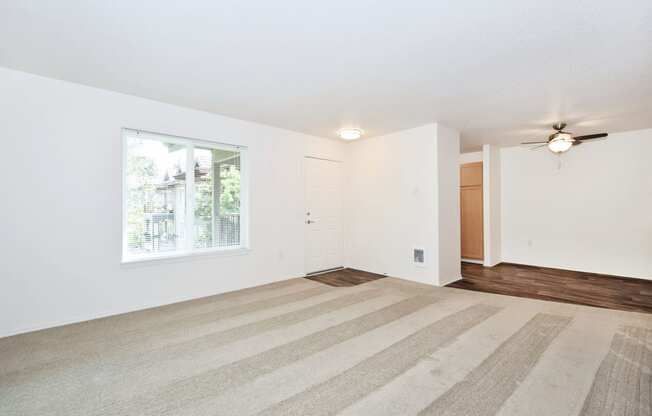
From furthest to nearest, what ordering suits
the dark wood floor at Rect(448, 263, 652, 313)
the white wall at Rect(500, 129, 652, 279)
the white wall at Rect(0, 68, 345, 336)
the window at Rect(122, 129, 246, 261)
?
the white wall at Rect(500, 129, 652, 279), the dark wood floor at Rect(448, 263, 652, 313), the window at Rect(122, 129, 246, 261), the white wall at Rect(0, 68, 345, 336)

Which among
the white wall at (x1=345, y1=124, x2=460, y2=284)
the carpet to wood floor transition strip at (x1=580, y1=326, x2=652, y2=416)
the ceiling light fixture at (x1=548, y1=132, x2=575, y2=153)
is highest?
the ceiling light fixture at (x1=548, y1=132, x2=575, y2=153)

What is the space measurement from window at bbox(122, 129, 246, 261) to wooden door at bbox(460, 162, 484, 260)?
498 cm

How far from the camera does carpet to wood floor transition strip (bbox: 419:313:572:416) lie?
183 centimetres

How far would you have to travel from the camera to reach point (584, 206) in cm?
570

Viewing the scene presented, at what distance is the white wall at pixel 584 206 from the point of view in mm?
5203

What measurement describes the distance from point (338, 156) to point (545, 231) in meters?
4.45

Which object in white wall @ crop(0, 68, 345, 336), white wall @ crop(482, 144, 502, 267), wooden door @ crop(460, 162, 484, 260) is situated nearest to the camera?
white wall @ crop(0, 68, 345, 336)

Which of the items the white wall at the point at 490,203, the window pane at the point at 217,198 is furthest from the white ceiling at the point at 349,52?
the white wall at the point at 490,203

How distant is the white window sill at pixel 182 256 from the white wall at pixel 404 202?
231 centimetres

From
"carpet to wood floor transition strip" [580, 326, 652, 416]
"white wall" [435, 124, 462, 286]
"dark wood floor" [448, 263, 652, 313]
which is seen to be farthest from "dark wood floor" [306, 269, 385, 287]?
"carpet to wood floor transition strip" [580, 326, 652, 416]

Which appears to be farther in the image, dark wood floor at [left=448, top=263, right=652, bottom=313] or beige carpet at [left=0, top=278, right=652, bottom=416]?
dark wood floor at [left=448, top=263, right=652, bottom=313]

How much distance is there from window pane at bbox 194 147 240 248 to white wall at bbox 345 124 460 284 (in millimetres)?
2346

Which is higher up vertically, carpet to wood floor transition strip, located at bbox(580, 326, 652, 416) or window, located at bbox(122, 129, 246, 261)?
window, located at bbox(122, 129, 246, 261)

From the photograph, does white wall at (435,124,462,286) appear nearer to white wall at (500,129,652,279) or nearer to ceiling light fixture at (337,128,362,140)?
ceiling light fixture at (337,128,362,140)
